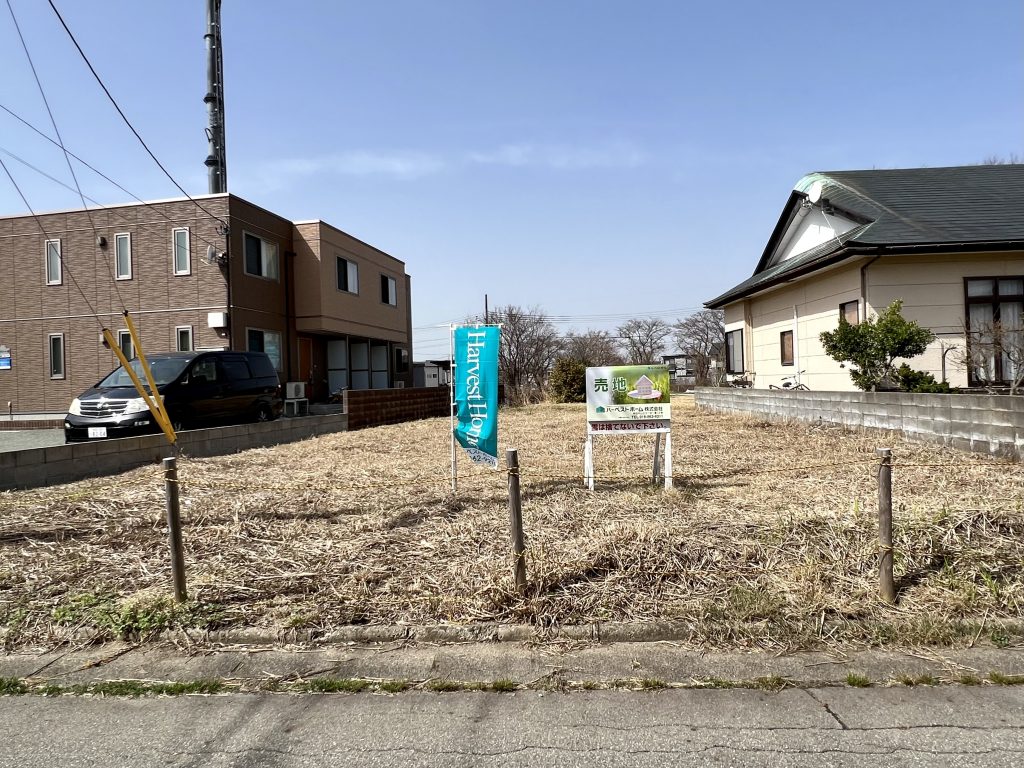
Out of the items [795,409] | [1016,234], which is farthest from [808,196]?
[795,409]

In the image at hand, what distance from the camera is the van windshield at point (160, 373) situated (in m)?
9.77

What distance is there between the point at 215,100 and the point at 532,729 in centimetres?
2211

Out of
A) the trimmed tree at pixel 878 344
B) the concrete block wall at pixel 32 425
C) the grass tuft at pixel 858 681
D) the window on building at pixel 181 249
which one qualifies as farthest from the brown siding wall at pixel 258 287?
the grass tuft at pixel 858 681

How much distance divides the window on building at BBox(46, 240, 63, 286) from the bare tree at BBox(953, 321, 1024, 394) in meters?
22.1

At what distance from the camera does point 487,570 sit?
3961 mm

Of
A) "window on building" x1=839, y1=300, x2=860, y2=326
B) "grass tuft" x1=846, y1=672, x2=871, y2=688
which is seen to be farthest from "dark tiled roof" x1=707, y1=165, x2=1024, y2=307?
"grass tuft" x1=846, y1=672, x2=871, y2=688

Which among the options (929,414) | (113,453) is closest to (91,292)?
(113,453)

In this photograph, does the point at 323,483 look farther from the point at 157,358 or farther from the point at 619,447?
the point at 157,358

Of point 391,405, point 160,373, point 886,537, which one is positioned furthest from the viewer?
point 391,405

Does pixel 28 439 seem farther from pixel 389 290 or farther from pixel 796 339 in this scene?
pixel 796 339

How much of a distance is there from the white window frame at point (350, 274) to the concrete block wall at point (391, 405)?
5.93 meters

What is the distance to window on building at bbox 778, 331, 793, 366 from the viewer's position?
15070mm

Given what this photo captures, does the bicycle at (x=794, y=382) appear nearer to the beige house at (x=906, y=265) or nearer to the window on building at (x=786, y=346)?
the beige house at (x=906, y=265)

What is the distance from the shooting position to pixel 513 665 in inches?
126
